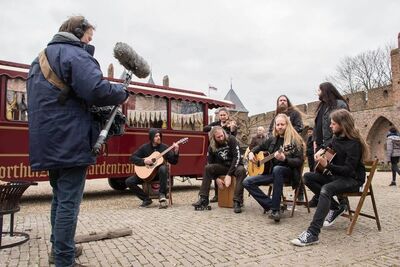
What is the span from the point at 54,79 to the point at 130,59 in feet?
2.98

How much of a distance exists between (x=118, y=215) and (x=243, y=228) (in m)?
2.30

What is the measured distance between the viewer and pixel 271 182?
5910 millimetres

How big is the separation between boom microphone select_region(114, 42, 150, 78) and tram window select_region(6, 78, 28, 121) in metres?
5.52

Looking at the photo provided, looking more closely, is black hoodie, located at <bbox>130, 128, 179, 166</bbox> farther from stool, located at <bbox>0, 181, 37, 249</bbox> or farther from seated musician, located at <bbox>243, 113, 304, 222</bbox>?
stool, located at <bbox>0, 181, 37, 249</bbox>

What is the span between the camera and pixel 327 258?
3.77 m

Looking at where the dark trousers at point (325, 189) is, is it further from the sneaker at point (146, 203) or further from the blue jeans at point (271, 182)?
the sneaker at point (146, 203)

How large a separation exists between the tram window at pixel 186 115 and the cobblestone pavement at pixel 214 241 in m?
4.46

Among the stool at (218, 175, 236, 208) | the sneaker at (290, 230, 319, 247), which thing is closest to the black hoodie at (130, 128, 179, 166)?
the stool at (218, 175, 236, 208)

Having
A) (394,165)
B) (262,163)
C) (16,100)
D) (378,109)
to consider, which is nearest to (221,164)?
(262,163)

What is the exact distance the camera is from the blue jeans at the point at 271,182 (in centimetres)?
547

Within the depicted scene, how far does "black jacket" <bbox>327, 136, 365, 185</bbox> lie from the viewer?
184 inches

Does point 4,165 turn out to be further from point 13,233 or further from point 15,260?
point 15,260

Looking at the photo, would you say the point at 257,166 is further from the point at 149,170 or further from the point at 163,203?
the point at 149,170

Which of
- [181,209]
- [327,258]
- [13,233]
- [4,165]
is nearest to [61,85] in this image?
[13,233]
